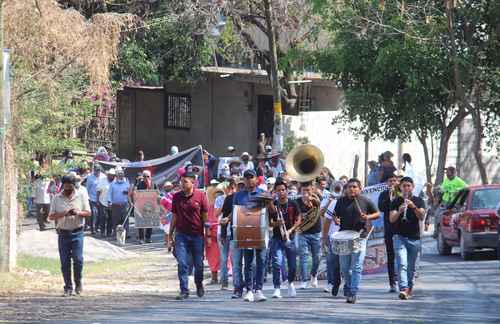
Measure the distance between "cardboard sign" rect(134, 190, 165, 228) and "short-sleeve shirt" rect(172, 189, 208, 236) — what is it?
11509 millimetres

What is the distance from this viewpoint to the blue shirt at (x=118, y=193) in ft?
93.1

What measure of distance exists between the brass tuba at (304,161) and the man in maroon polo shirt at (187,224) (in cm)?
484

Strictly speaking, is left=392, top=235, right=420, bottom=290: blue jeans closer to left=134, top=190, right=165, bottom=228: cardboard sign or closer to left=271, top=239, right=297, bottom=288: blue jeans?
left=271, top=239, right=297, bottom=288: blue jeans

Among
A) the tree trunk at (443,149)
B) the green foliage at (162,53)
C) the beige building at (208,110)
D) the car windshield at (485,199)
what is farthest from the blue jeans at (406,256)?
the beige building at (208,110)

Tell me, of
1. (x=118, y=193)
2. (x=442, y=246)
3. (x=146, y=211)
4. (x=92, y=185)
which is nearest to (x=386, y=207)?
(x=442, y=246)

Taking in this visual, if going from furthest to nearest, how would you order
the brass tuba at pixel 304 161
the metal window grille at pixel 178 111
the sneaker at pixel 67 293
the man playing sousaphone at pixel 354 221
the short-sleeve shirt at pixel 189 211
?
1. the metal window grille at pixel 178 111
2. the brass tuba at pixel 304 161
3. the sneaker at pixel 67 293
4. the short-sleeve shirt at pixel 189 211
5. the man playing sousaphone at pixel 354 221

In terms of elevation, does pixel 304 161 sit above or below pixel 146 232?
above

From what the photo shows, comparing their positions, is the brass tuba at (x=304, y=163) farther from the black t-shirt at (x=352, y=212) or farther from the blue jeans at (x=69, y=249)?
the blue jeans at (x=69, y=249)

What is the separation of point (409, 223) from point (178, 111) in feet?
89.9

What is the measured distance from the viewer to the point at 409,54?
2734 centimetres

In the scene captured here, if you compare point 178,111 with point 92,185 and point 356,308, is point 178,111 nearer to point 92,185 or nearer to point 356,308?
point 92,185

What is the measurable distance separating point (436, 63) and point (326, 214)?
36.5ft

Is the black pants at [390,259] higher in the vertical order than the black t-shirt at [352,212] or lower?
lower

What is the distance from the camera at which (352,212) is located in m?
15.6
